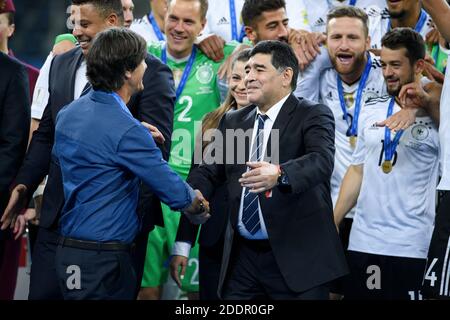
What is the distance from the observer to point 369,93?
5809 mm

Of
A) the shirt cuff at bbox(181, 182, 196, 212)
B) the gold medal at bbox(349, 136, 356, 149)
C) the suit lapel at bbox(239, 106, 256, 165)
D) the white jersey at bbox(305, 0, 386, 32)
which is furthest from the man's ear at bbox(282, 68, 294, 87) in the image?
the white jersey at bbox(305, 0, 386, 32)

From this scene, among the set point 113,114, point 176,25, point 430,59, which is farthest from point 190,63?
point 113,114

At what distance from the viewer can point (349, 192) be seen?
5512mm

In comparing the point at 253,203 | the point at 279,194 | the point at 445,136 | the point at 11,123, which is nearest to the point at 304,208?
the point at 279,194

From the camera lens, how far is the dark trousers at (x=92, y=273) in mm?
4207

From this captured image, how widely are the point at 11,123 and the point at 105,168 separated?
1.26m

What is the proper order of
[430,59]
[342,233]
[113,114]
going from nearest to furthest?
[113,114] → [430,59] → [342,233]

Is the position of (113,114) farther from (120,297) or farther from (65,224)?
(120,297)

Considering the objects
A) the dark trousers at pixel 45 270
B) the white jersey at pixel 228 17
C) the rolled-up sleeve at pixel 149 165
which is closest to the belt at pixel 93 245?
the rolled-up sleeve at pixel 149 165

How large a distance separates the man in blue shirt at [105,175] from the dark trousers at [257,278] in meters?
0.41

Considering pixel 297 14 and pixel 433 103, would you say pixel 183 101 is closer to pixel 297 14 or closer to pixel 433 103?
pixel 297 14

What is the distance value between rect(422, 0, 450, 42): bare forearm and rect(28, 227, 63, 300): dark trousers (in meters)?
2.16

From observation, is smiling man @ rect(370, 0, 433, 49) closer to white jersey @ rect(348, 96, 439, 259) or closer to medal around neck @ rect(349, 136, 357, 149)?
medal around neck @ rect(349, 136, 357, 149)
